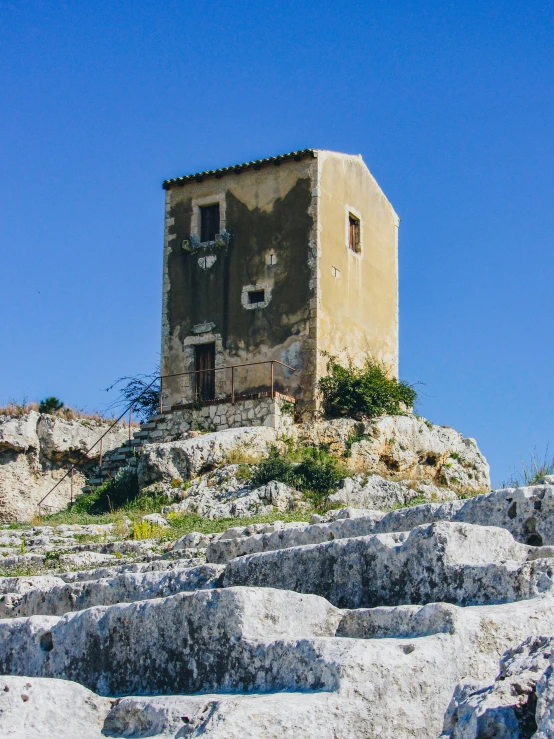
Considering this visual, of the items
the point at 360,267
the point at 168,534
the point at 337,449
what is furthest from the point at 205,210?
the point at 168,534

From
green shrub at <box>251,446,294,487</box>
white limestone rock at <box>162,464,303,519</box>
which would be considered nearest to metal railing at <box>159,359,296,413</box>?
green shrub at <box>251,446,294,487</box>

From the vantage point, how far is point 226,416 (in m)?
22.8

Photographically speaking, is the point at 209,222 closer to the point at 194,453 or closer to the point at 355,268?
the point at 355,268

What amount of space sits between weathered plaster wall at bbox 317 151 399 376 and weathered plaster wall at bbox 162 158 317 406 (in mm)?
393

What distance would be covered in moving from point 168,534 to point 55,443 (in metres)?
11.5

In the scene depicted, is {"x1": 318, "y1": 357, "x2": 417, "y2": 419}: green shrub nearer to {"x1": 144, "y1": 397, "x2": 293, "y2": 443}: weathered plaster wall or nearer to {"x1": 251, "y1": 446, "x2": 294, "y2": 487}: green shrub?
{"x1": 144, "y1": 397, "x2": 293, "y2": 443}: weathered plaster wall

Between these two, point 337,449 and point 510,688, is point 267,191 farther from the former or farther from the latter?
point 510,688

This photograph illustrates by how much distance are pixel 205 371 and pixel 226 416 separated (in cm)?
185

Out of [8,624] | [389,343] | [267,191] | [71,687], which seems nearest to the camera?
[71,687]

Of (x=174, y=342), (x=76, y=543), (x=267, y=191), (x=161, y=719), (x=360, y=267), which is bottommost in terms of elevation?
(x=161, y=719)

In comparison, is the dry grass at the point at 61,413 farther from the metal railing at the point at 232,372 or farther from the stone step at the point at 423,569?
the stone step at the point at 423,569

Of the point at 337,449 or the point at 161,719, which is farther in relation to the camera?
the point at 337,449

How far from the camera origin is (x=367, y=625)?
5684 mm

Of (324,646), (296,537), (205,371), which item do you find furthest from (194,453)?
(324,646)
